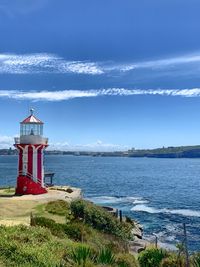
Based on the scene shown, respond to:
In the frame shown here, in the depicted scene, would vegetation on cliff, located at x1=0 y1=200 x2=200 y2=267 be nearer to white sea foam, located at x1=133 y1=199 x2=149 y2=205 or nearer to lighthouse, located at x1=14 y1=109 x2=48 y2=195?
lighthouse, located at x1=14 y1=109 x2=48 y2=195

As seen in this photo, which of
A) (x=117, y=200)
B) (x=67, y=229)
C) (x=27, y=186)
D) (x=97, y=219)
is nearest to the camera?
(x=67, y=229)

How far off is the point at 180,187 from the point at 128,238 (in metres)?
65.9

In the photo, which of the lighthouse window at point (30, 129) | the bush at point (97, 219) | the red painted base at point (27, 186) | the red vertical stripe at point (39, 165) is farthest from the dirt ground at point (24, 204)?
the lighthouse window at point (30, 129)

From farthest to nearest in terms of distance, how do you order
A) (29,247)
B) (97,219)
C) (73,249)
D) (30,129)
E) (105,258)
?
1. (30,129)
2. (97,219)
3. (29,247)
4. (73,249)
5. (105,258)

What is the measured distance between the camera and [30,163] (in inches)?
1790

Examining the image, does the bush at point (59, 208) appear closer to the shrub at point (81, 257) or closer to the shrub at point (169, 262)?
the shrub at point (169, 262)

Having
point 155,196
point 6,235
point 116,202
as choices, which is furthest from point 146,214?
point 6,235

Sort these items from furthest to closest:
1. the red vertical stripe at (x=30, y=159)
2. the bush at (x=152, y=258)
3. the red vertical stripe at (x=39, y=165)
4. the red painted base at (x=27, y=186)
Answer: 1. the red vertical stripe at (x=39, y=165)
2. the red vertical stripe at (x=30, y=159)
3. the red painted base at (x=27, y=186)
4. the bush at (x=152, y=258)

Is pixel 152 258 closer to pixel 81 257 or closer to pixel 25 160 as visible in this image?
pixel 81 257

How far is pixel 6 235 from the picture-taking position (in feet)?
66.1

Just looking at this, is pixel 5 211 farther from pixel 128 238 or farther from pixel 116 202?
pixel 116 202

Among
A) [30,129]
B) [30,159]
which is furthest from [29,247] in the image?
[30,129]

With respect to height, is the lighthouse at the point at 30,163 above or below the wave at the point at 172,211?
above

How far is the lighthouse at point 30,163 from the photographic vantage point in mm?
45469
